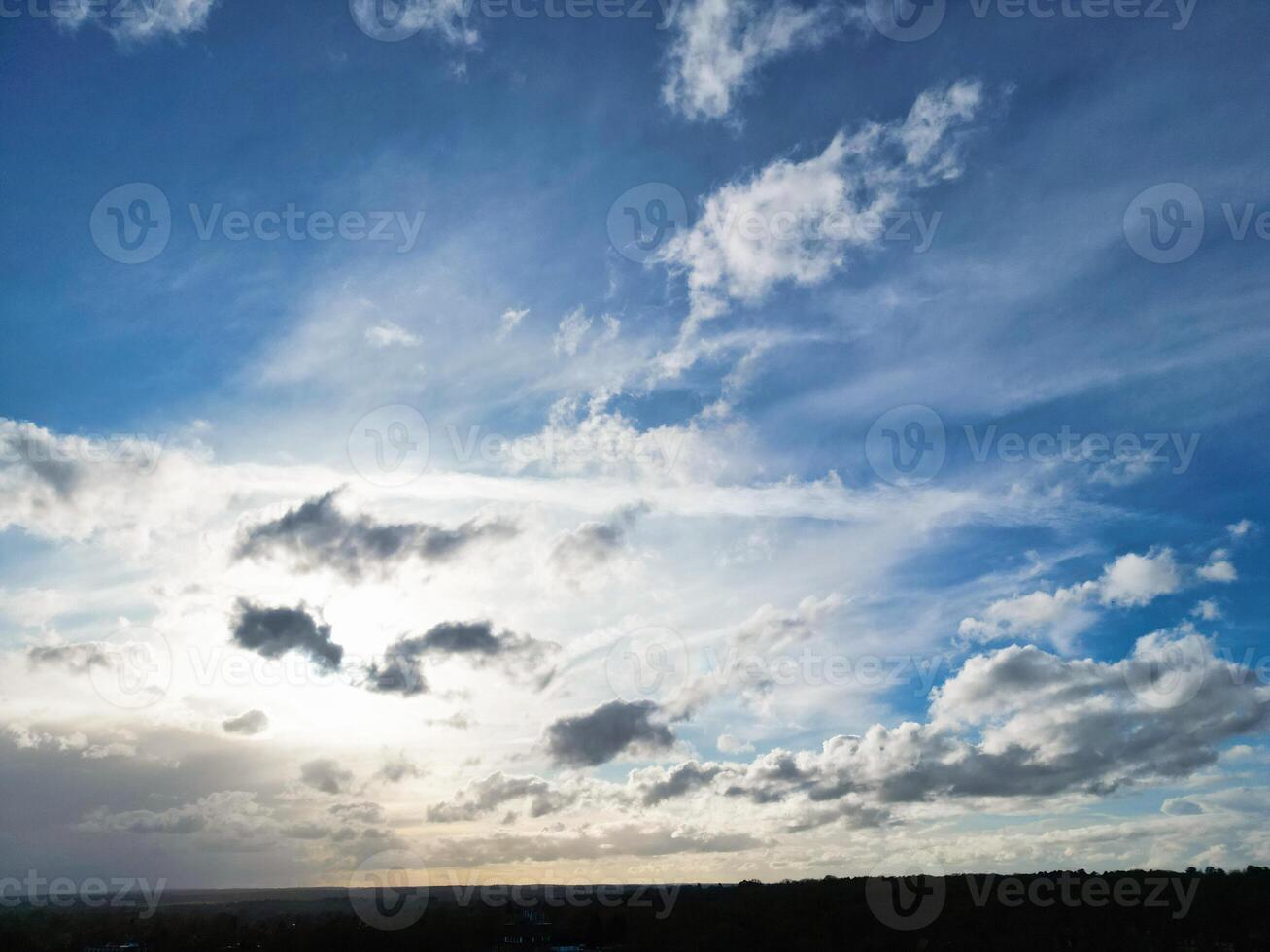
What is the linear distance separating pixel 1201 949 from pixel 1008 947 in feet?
137

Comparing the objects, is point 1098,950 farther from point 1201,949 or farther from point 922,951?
point 922,951

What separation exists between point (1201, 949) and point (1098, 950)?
2166cm

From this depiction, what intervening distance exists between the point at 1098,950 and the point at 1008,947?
2029 cm

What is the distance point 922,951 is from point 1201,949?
6206 cm

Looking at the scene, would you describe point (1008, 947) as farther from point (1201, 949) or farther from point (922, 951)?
point (1201, 949)

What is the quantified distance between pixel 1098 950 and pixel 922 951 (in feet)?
134

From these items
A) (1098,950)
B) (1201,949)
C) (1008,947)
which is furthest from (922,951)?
(1201,949)

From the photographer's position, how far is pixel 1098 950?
647ft

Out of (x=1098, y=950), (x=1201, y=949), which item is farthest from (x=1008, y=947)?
(x=1201, y=949)

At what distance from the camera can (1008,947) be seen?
198500 mm

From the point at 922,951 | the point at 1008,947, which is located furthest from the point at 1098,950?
the point at 922,951

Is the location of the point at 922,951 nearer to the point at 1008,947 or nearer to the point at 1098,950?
the point at 1008,947

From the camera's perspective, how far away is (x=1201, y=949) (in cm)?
19288

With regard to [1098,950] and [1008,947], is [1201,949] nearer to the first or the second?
[1098,950]
